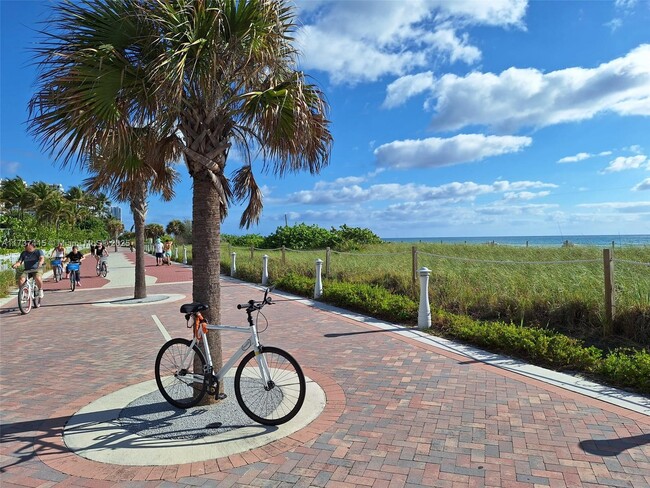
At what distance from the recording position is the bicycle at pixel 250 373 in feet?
13.0

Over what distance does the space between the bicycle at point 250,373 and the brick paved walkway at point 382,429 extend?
39 cm

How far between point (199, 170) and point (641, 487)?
4.23m

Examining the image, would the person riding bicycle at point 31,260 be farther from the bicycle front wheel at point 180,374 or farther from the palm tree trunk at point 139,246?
the bicycle front wheel at point 180,374

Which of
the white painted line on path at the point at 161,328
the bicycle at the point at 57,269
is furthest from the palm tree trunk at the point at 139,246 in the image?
the bicycle at the point at 57,269

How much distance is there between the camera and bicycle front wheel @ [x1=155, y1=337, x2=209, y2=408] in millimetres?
4223

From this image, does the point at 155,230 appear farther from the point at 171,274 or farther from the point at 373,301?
the point at 373,301

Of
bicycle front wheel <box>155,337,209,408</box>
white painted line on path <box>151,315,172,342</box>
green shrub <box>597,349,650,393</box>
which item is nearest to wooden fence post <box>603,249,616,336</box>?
green shrub <box>597,349,650,393</box>

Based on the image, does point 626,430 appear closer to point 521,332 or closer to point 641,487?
point 641,487

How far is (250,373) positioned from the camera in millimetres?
4004

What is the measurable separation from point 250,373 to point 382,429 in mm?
1253

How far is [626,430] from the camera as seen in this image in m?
3.70

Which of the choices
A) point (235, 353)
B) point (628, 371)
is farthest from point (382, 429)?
point (628, 371)

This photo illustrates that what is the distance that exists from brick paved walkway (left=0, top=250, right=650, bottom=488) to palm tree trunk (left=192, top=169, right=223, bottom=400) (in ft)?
4.56

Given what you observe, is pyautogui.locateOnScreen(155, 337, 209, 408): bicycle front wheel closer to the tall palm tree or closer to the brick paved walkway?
the brick paved walkway
